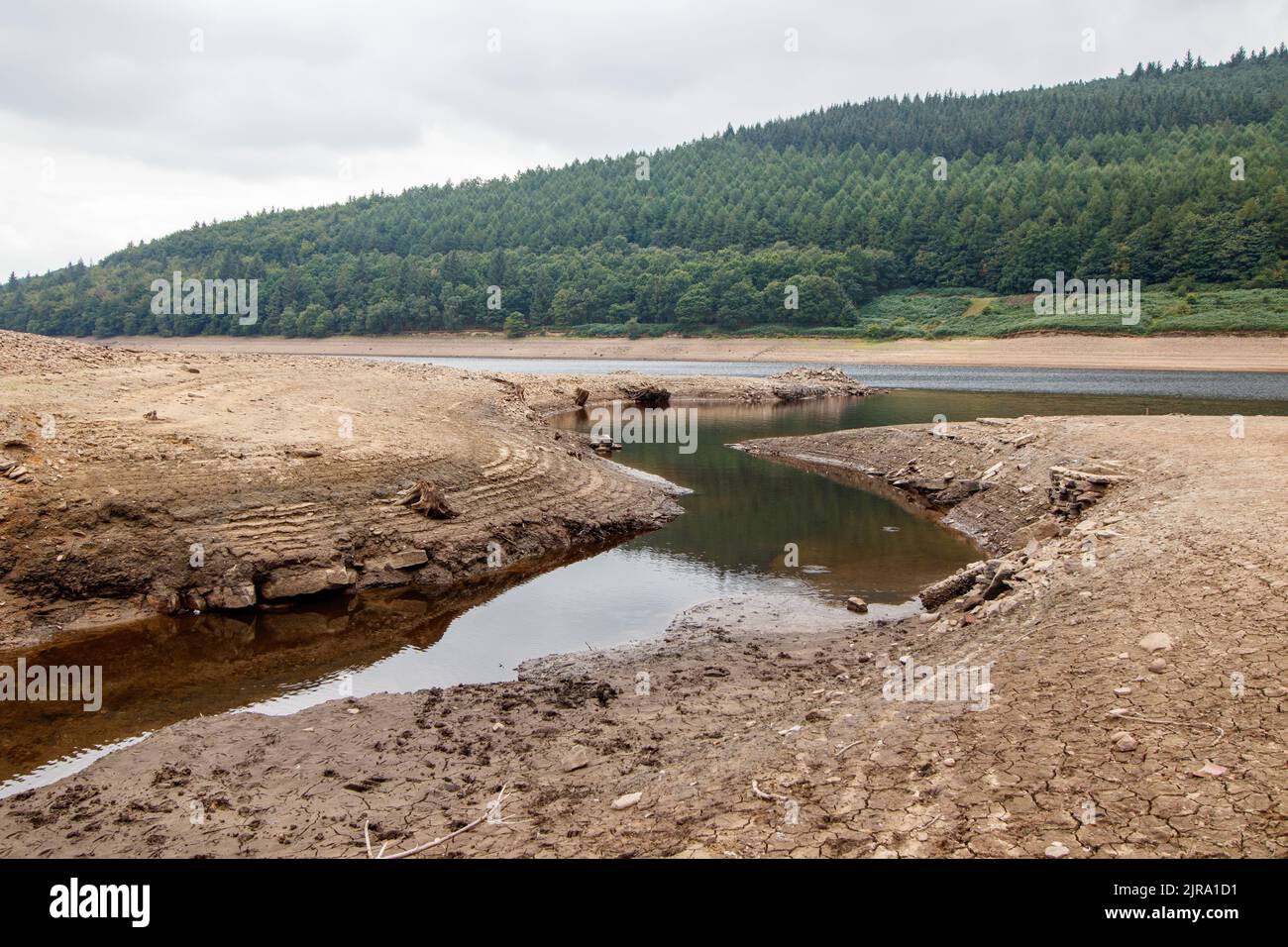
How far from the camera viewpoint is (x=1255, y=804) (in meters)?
4.27

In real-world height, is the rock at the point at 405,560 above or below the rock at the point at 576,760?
above

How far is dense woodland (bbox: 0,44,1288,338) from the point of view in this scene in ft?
274

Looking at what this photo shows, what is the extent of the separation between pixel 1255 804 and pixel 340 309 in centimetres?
10075

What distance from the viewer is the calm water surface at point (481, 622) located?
8.48 metres

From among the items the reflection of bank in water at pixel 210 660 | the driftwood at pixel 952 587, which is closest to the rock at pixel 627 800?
the reflection of bank in water at pixel 210 660

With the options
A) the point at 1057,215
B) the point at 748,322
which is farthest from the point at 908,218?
the point at 748,322

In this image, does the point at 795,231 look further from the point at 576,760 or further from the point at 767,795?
the point at 767,795

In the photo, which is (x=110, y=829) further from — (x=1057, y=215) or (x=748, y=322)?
(x=1057, y=215)

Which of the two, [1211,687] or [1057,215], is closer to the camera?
[1211,687]

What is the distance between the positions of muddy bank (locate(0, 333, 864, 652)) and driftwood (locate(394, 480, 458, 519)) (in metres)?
0.04

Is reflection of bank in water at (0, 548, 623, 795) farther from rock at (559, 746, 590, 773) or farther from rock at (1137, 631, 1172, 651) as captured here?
rock at (1137, 631, 1172, 651)

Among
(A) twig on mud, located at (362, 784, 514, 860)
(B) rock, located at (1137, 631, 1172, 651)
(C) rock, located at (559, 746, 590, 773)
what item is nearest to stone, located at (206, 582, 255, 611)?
(C) rock, located at (559, 746, 590, 773)

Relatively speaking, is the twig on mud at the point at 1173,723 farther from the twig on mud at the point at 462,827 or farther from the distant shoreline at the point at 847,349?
the distant shoreline at the point at 847,349

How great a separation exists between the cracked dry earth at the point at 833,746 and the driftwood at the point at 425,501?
5.38 meters
